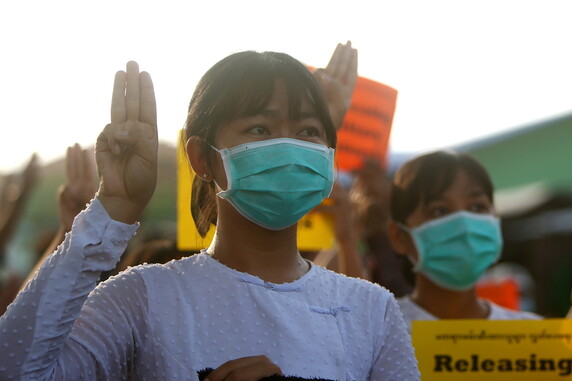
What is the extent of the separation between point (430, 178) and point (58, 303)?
200 cm

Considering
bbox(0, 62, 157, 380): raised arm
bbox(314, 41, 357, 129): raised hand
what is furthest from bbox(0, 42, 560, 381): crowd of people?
bbox(314, 41, 357, 129): raised hand

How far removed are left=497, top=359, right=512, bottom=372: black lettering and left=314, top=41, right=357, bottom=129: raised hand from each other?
983 millimetres

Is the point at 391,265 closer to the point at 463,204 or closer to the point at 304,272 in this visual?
the point at 463,204

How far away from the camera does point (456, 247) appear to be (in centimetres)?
340

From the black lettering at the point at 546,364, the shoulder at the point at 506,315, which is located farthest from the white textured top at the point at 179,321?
the shoulder at the point at 506,315

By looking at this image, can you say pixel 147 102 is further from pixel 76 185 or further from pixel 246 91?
pixel 76 185

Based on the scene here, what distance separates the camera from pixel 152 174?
190cm

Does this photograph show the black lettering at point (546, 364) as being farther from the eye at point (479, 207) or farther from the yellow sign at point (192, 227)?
the yellow sign at point (192, 227)

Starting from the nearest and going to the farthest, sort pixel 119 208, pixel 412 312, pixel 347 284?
pixel 119 208, pixel 347 284, pixel 412 312

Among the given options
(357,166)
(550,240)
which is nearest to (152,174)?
(357,166)

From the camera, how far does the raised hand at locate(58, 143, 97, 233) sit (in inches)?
122

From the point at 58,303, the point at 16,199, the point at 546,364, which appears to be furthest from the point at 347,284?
the point at 16,199

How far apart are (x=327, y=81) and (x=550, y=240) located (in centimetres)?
869

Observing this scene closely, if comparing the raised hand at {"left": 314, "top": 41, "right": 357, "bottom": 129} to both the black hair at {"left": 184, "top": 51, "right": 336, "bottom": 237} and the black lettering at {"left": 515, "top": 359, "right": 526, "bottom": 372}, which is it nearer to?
the black hair at {"left": 184, "top": 51, "right": 336, "bottom": 237}
